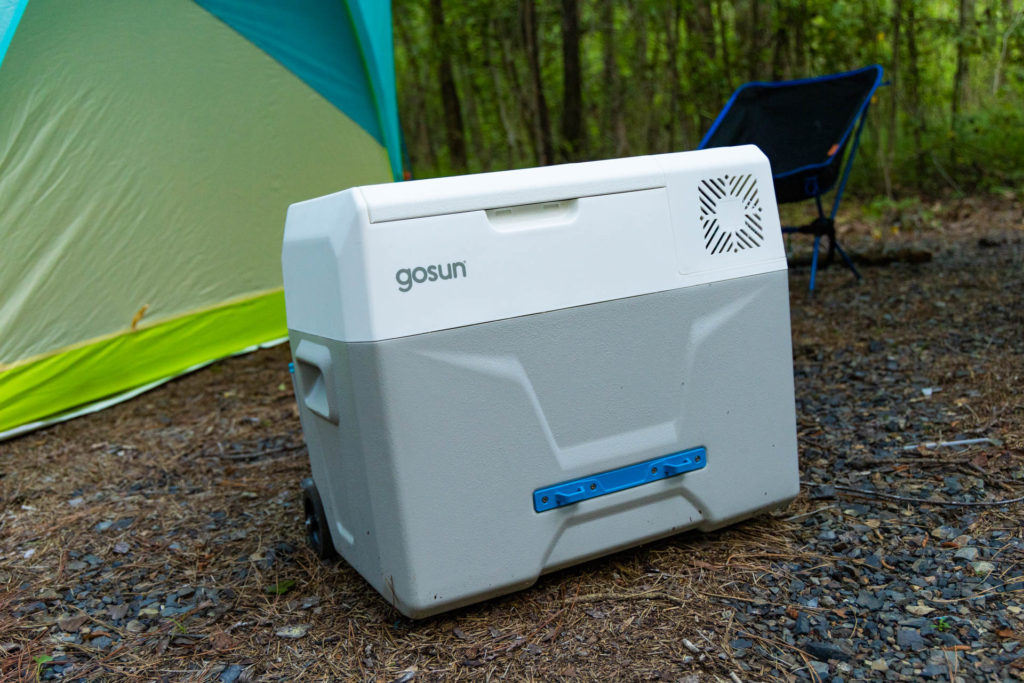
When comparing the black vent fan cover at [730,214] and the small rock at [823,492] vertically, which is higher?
the black vent fan cover at [730,214]

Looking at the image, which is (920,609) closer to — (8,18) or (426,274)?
(426,274)

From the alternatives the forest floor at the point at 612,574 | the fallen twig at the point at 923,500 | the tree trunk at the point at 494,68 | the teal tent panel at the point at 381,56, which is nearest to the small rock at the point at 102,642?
the forest floor at the point at 612,574

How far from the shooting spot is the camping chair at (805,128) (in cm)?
416

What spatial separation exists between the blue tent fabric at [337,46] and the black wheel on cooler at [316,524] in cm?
275

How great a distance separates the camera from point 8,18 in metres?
3.03

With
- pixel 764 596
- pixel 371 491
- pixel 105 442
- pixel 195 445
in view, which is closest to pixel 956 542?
pixel 764 596

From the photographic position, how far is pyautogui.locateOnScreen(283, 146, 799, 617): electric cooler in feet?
4.94

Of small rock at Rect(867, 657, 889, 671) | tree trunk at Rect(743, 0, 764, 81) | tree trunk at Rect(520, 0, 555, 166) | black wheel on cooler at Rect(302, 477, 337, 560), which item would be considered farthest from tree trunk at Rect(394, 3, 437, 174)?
small rock at Rect(867, 657, 889, 671)

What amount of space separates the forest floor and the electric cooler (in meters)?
0.11

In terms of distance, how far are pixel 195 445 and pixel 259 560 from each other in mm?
1103

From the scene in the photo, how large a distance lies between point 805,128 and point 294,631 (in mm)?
3761

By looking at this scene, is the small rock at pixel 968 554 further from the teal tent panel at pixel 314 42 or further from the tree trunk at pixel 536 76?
the tree trunk at pixel 536 76

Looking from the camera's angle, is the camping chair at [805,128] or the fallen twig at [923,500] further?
the camping chair at [805,128]

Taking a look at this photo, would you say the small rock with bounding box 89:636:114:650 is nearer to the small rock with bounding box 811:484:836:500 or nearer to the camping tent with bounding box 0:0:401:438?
the small rock with bounding box 811:484:836:500
